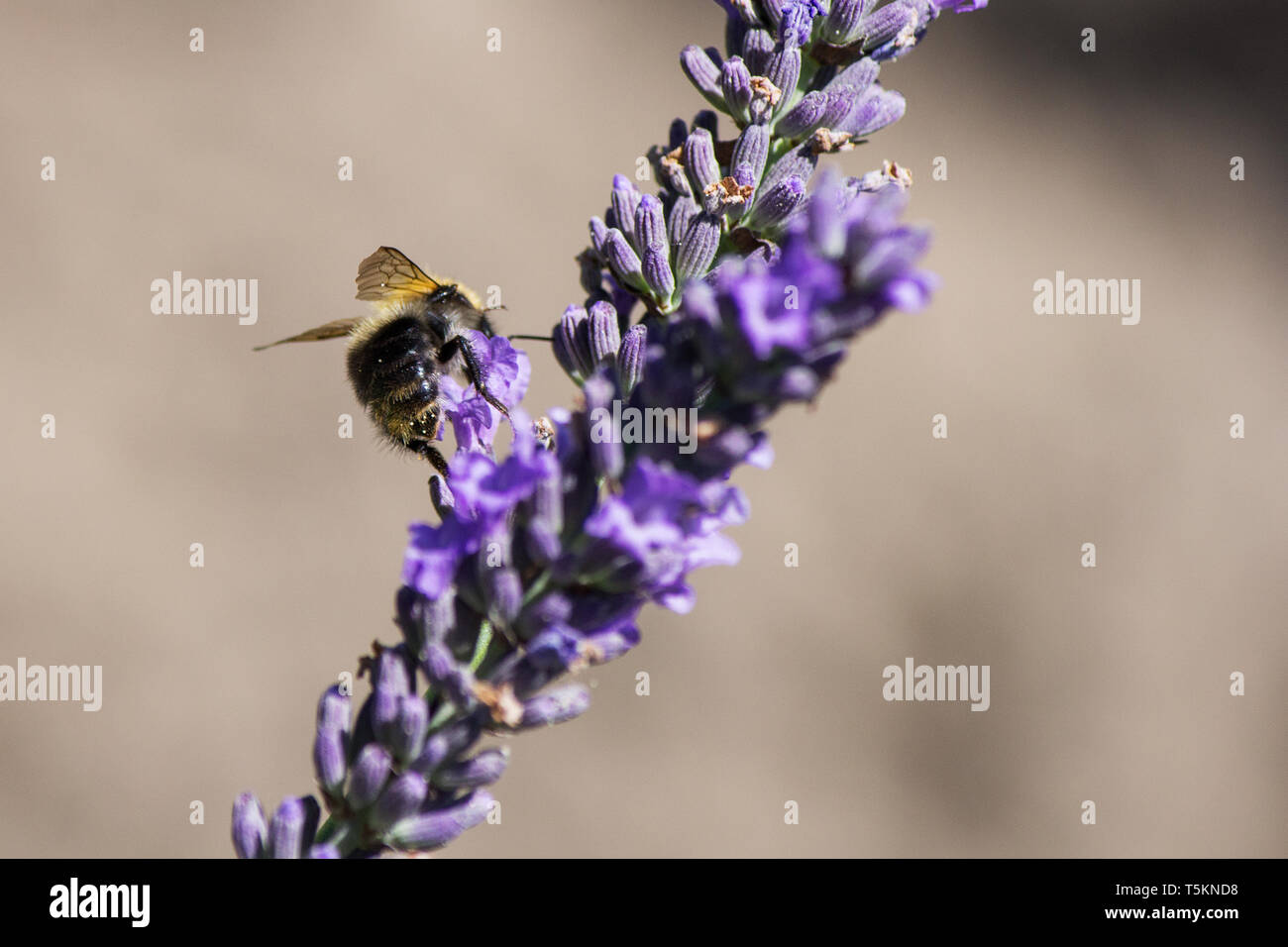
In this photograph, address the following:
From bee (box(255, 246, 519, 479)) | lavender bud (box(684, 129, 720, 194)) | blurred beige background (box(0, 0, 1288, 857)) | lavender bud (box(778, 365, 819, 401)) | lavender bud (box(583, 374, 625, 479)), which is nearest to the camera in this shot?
lavender bud (box(778, 365, 819, 401))

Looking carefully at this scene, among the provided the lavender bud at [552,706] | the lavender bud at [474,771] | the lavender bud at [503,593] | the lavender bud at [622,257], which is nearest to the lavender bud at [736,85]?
the lavender bud at [622,257]

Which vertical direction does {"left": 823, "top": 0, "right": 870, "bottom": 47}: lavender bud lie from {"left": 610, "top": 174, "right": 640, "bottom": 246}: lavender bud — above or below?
above

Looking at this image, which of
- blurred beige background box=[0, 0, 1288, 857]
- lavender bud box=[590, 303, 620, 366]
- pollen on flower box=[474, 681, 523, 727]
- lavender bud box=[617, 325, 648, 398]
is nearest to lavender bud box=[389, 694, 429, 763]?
pollen on flower box=[474, 681, 523, 727]

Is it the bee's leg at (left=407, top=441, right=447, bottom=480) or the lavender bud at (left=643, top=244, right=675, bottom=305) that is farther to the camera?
the bee's leg at (left=407, top=441, right=447, bottom=480)

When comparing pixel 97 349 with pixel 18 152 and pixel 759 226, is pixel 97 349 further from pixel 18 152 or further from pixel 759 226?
pixel 759 226

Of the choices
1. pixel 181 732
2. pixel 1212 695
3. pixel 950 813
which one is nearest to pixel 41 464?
pixel 181 732

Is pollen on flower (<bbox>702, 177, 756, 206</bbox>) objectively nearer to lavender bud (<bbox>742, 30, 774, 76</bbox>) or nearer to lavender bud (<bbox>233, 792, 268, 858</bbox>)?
lavender bud (<bbox>742, 30, 774, 76</bbox>)
